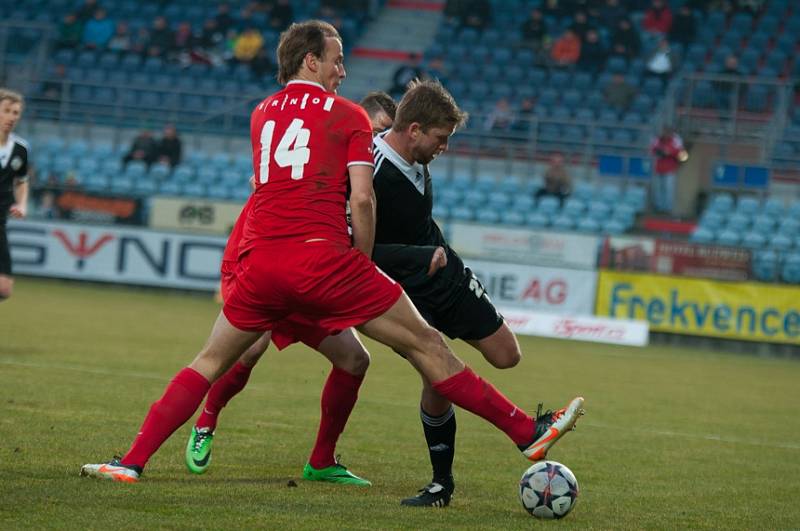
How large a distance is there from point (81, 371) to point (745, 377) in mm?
8126

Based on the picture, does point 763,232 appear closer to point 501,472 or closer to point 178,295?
point 178,295

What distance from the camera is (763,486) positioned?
761 cm

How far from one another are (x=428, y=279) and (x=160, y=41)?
25954 mm

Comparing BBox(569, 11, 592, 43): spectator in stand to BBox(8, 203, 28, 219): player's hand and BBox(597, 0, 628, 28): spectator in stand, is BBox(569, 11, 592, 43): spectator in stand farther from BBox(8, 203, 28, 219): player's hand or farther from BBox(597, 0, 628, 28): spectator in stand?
BBox(8, 203, 28, 219): player's hand

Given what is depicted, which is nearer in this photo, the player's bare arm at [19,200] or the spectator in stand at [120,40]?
the player's bare arm at [19,200]

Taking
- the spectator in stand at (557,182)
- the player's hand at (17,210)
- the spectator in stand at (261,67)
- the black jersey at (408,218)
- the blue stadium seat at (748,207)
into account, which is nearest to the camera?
the black jersey at (408,218)

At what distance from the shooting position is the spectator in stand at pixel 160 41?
3108 centimetres

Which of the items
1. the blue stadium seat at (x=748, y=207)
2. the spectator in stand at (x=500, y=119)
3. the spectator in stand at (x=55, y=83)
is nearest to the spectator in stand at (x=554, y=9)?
the spectator in stand at (x=500, y=119)

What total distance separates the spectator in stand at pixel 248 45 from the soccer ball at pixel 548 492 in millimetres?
25048

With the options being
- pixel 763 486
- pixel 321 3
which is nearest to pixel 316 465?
pixel 763 486

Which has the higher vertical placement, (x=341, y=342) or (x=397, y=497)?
(x=341, y=342)

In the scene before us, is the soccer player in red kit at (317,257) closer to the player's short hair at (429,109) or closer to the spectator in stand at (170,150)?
the player's short hair at (429,109)

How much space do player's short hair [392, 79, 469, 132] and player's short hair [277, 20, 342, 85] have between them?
463 mm

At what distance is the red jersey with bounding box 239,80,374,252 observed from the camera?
601cm
